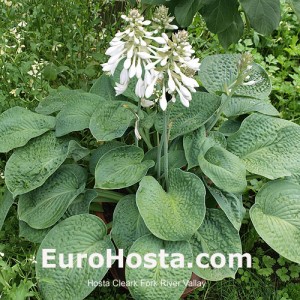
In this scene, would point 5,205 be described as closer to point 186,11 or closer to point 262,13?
point 186,11

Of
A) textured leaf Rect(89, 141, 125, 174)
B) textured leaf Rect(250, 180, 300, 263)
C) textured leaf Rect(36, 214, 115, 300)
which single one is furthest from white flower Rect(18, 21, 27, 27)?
textured leaf Rect(250, 180, 300, 263)

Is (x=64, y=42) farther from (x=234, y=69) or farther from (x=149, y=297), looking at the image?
(x=149, y=297)

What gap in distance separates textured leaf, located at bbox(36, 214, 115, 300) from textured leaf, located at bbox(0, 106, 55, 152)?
15.5 inches

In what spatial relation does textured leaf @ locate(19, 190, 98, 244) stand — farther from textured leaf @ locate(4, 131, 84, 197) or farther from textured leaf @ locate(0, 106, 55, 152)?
textured leaf @ locate(0, 106, 55, 152)

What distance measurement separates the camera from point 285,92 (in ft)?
9.56

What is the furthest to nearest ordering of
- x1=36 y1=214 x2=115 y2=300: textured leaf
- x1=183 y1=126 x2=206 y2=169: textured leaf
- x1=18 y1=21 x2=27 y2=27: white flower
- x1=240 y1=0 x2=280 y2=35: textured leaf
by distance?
x1=18 y1=21 x2=27 y2=27: white flower → x1=183 y1=126 x2=206 y2=169: textured leaf → x1=36 y1=214 x2=115 y2=300: textured leaf → x1=240 y1=0 x2=280 y2=35: textured leaf

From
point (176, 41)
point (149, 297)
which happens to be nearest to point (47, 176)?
point (149, 297)

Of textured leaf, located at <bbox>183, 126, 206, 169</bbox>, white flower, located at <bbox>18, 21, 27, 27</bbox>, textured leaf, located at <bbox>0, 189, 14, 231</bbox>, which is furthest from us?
white flower, located at <bbox>18, 21, 27, 27</bbox>

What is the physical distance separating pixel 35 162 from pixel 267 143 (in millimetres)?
893

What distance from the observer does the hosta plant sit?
1796 mm

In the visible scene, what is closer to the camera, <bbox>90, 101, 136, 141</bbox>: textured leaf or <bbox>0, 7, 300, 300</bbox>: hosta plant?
<bbox>0, 7, 300, 300</bbox>: hosta plant

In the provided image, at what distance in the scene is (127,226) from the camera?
74.8 inches

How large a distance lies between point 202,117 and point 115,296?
79cm

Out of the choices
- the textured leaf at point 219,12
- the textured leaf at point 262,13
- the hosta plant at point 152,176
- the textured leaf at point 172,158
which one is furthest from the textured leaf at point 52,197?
the textured leaf at point 262,13
